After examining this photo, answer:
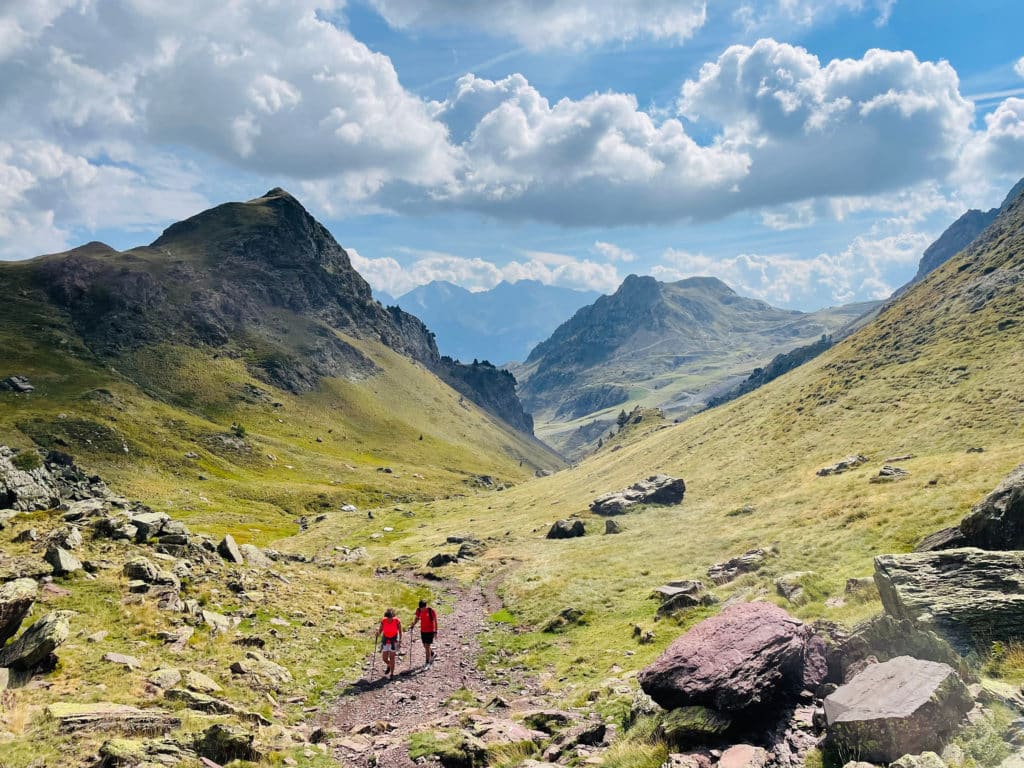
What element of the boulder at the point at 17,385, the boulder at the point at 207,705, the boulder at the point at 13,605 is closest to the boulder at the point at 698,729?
the boulder at the point at 207,705

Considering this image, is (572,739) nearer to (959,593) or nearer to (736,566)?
(959,593)

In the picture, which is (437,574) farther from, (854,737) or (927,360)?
(927,360)

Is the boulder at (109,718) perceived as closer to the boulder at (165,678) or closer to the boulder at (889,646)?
the boulder at (165,678)

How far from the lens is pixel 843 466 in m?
55.6

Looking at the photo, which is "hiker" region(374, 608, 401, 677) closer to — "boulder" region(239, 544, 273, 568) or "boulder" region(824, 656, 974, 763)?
"boulder" region(239, 544, 273, 568)

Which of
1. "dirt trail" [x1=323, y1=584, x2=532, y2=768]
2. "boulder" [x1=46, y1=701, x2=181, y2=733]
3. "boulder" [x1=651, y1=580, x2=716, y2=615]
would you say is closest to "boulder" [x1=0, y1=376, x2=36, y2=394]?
"dirt trail" [x1=323, y1=584, x2=532, y2=768]

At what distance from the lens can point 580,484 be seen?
116 m

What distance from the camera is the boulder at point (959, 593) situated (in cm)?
1293

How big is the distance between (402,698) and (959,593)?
19.5 meters

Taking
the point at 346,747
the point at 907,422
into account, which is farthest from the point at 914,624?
the point at 907,422

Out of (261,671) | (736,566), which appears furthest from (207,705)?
(736,566)

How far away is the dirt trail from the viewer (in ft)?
54.6

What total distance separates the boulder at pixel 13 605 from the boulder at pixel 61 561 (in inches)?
289

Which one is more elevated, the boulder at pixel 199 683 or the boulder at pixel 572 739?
the boulder at pixel 199 683
